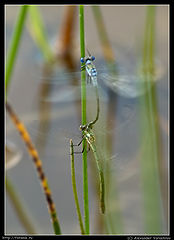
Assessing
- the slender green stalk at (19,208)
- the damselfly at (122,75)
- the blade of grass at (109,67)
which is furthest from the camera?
the damselfly at (122,75)

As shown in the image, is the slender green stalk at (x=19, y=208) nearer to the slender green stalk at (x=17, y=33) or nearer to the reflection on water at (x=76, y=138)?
the reflection on water at (x=76, y=138)

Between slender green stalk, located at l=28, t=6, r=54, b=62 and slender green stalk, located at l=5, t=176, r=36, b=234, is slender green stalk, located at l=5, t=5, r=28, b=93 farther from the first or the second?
slender green stalk, located at l=28, t=6, r=54, b=62

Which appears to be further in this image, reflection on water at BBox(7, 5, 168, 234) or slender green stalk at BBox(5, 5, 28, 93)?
reflection on water at BBox(7, 5, 168, 234)

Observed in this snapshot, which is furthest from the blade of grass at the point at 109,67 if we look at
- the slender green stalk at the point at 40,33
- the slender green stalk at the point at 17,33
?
the slender green stalk at the point at 17,33

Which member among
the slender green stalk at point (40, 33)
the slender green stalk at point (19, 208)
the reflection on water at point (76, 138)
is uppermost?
the slender green stalk at point (40, 33)

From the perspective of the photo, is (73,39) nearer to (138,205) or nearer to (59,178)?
(59,178)

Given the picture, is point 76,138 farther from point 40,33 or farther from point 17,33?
point 40,33

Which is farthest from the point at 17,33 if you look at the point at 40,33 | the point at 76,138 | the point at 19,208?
the point at 40,33

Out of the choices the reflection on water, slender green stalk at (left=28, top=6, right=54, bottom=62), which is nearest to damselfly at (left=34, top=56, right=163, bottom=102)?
the reflection on water
